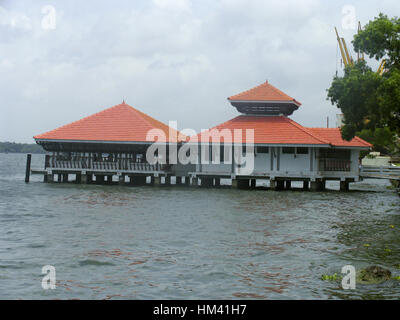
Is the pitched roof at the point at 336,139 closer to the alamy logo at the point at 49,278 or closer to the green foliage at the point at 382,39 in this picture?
the green foliage at the point at 382,39

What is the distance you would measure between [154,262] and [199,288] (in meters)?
2.29

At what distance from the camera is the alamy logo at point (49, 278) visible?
9836 mm

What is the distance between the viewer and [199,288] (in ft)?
32.4

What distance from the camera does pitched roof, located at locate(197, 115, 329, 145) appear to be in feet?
107

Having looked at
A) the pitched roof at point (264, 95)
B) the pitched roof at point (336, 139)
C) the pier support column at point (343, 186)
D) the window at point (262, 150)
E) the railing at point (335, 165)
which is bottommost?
the pier support column at point (343, 186)

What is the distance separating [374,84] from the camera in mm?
24375

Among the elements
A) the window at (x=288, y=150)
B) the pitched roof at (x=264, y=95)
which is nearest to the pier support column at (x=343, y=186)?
the window at (x=288, y=150)

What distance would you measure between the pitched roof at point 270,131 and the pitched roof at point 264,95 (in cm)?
136

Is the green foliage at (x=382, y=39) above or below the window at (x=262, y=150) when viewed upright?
above

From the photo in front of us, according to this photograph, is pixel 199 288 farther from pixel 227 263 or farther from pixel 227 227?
pixel 227 227

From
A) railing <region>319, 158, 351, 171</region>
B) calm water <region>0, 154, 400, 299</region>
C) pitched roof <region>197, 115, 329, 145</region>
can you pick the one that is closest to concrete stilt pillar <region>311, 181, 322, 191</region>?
railing <region>319, 158, 351, 171</region>

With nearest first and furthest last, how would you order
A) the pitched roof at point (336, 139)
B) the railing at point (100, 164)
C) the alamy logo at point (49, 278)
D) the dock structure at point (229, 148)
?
1. the alamy logo at point (49, 278)
2. the dock structure at point (229, 148)
3. the pitched roof at point (336, 139)
4. the railing at point (100, 164)

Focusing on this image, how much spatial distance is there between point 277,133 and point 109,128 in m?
11.0
